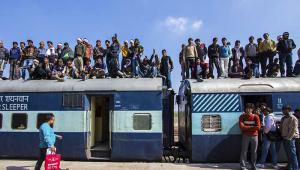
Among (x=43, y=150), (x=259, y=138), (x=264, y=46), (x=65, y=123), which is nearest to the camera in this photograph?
(x=43, y=150)

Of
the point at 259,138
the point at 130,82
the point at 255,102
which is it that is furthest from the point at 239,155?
the point at 130,82

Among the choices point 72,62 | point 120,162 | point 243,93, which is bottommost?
point 120,162

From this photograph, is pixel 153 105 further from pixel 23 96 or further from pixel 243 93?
pixel 23 96

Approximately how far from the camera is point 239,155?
46.0 ft

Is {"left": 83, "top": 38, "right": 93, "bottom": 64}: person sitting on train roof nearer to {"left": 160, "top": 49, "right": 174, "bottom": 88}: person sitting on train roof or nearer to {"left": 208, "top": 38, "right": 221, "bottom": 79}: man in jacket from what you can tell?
{"left": 160, "top": 49, "right": 174, "bottom": 88}: person sitting on train roof

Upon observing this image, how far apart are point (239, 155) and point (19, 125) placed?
8.31 metres

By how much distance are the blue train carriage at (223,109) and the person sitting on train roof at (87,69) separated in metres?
4.14

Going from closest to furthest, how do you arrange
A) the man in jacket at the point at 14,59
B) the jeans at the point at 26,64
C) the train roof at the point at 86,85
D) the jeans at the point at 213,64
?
the train roof at the point at 86,85 < the jeans at the point at 213,64 < the jeans at the point at 26,64 < the man in jacket at the point at 14,59

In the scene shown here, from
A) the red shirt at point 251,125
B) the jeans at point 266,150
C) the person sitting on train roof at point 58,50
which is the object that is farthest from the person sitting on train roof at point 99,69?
the jeans at point 266,150

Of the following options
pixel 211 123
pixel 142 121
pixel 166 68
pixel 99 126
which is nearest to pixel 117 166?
pixel 142 121

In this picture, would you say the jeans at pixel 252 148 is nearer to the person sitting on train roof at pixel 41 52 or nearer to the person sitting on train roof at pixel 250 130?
the person sitting on train roof at pixel 250 130

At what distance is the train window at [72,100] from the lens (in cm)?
1481

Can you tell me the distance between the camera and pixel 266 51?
16.0 metres

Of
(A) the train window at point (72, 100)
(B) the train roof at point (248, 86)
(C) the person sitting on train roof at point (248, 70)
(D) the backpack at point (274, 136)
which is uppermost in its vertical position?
(C) the person sitting on train roof at point (248, 70)
